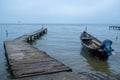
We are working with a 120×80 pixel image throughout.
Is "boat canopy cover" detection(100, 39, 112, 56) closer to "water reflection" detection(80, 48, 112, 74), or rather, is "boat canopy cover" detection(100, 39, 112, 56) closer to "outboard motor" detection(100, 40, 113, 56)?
"outboard motor" detection(100, 40, 113, 56)

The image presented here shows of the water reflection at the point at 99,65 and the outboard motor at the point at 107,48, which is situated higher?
the outboard motor at the point at 107,48

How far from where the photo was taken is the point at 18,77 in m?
6.55

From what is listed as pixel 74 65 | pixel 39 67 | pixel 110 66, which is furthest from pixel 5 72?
pixel 110 66

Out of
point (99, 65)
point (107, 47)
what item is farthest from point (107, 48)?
point (99, 65)

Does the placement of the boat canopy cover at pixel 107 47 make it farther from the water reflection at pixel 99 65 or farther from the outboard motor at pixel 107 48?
the water reflection at pixel 99 65

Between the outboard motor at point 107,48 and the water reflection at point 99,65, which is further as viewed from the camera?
the outboard motor at point 107,48

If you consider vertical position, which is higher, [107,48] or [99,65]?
[107,48]

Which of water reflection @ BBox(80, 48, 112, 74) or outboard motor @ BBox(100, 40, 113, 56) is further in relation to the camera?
outboard motor @ BBox(100, 40, 113, 56)

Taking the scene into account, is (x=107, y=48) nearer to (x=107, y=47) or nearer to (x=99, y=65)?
(x=107, y=47)

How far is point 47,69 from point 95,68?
5222 millimetres

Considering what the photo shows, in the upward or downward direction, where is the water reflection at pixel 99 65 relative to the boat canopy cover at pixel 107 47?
downward

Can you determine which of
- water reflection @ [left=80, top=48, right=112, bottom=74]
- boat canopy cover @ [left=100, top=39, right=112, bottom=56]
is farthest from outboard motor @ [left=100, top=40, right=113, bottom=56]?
water reflection @ [left=80, top=48, right=112, bottom=74]

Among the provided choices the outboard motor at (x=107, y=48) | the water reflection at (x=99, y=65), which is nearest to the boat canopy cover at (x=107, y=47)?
the outboard motor at (x=107, y=48)

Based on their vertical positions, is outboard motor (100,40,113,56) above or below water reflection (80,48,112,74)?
above
